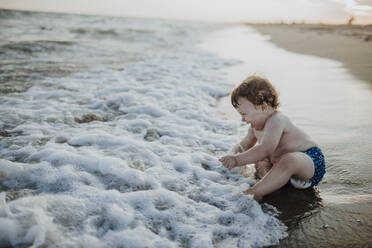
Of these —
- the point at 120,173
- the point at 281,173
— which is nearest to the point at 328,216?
the point at 281,173

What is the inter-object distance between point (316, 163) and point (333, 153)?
0.75m

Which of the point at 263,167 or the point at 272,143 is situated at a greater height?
the point at 272,143

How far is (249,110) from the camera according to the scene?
233cm

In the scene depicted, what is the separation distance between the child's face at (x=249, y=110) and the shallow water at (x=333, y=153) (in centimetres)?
65

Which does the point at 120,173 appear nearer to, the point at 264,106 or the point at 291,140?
the point at 264,106

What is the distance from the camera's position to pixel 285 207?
6.66ft

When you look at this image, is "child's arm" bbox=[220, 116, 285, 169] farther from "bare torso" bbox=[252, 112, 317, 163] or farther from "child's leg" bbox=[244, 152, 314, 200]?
"child's leg" bbox=[244, 152, 314, 200]

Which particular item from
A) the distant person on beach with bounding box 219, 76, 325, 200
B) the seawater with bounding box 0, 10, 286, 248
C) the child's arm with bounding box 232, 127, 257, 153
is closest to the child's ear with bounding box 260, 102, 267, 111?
the distant person on beach with bounding box 219, 76, 325, 200

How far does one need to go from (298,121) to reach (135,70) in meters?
4.53

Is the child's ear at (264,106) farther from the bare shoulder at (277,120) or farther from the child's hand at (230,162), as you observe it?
the child's hand at (230,162)

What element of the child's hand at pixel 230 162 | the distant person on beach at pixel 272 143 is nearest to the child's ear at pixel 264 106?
the distant person on beach at pixel 272 143

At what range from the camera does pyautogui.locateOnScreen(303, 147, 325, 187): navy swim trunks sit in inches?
86.4

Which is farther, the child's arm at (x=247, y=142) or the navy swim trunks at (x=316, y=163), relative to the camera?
the child's arm at (x=247, y=142)

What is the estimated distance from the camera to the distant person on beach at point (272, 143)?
2.11 m
